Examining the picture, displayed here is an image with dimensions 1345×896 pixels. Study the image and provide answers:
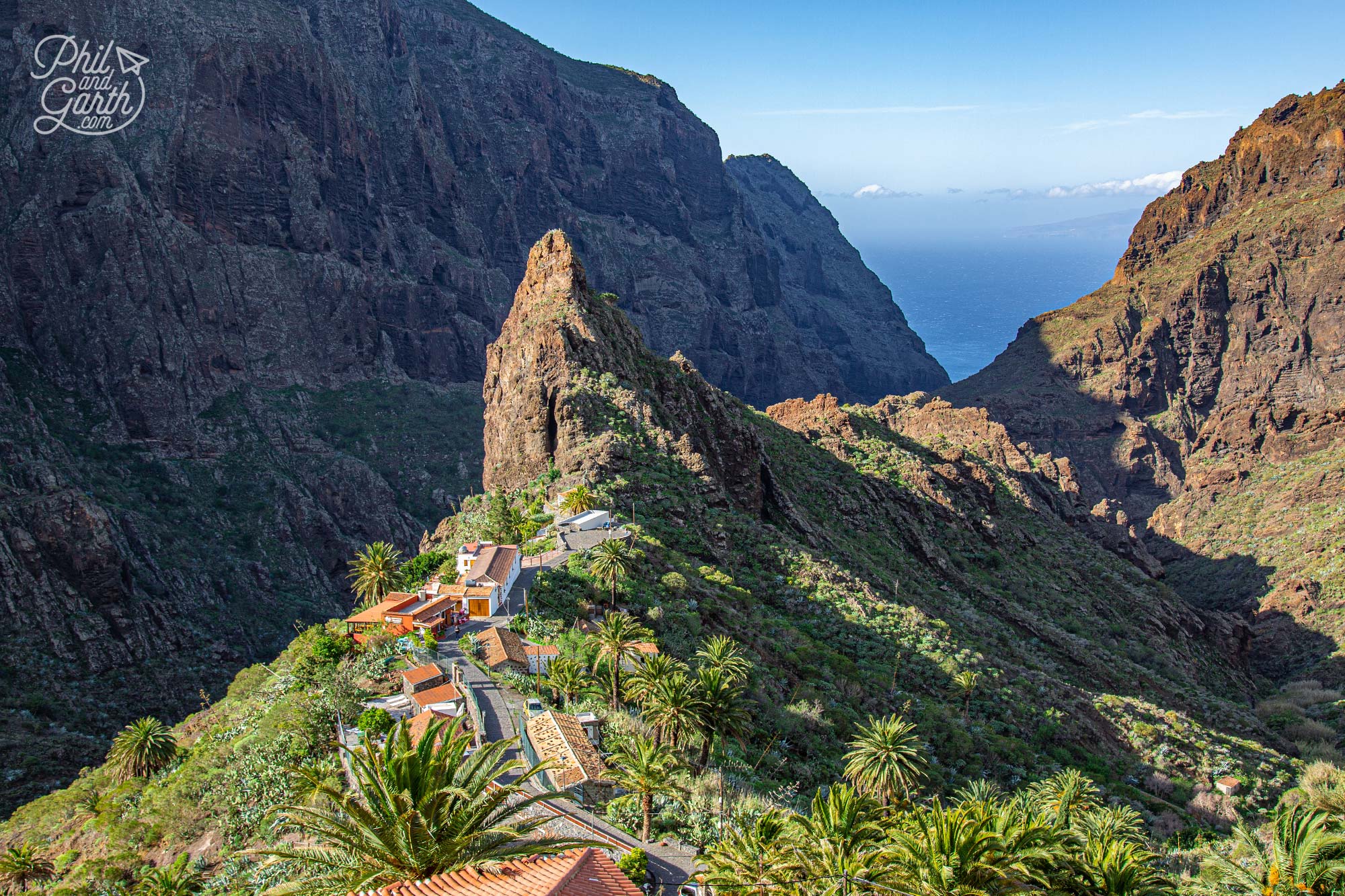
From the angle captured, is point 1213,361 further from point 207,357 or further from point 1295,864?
point 207,357

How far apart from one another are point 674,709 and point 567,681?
20.2 feet

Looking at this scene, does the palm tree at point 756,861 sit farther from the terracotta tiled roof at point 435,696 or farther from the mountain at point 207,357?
the mountain at point 207,357

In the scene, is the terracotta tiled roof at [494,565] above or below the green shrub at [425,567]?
above

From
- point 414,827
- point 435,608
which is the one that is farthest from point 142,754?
point 414,827

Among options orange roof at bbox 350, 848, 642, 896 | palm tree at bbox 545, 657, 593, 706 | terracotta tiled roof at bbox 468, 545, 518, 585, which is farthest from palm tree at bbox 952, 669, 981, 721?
orange roof at bbox 350, 848, 642, 896

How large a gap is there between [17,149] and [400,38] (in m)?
83.6

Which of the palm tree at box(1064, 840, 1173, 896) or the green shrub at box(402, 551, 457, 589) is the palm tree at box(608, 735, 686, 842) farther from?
the green shrub at box(402, 551, 457, 589)

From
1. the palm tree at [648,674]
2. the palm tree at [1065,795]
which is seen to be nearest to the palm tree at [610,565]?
the palm tree at [648,674]

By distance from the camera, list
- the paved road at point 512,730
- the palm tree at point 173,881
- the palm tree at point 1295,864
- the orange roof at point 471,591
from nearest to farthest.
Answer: the palm tree at point 173,881
the palm tree at point 1295,864
the paved road at point 512,730
the orange roof at point 471,591

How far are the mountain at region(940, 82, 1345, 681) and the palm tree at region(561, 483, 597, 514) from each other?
80.5 meters

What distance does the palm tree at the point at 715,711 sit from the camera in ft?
104

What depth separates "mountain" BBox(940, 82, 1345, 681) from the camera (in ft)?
408

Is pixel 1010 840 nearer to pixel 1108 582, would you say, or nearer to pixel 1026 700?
pixel 1026 700

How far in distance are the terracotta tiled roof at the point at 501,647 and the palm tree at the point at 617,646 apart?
3.54m
